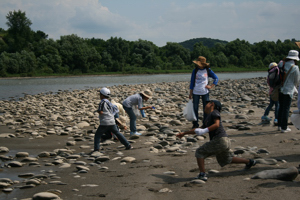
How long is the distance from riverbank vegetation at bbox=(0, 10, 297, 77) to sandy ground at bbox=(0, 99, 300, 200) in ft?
205

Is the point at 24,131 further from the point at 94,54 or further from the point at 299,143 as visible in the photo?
the point at 94,54

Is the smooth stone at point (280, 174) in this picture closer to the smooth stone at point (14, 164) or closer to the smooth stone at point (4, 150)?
the smooth stone at point (14, 164)

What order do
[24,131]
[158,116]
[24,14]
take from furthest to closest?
[24,14], [158,116], [24,131]

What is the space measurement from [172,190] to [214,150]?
971 mm

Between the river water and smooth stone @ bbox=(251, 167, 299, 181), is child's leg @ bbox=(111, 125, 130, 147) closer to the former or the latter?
smooth stone @ bbox=(251, 167, 299, 181)

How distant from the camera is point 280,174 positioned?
15.4 feet

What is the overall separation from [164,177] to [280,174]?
1783mm

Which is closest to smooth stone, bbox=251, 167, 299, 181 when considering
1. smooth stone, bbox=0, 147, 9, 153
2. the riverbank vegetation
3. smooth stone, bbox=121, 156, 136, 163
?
smooth stone, bbox=121, 156, 136, 163

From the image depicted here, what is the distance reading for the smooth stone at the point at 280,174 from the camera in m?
4.62

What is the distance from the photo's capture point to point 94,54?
8156cm

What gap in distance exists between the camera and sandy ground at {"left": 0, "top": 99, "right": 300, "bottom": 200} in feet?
14.6

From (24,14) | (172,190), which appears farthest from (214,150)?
(24,14)

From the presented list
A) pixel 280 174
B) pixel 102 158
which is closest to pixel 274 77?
pixel 280 174

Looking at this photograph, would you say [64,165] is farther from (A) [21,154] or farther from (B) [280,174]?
(B) [280,174]
